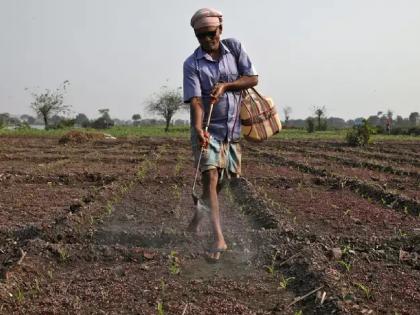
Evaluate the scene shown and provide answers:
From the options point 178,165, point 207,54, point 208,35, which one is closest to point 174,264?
point 207,54

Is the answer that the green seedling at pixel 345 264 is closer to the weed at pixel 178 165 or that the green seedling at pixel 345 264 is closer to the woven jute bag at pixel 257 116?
the woven jute bag at pixel 257 116

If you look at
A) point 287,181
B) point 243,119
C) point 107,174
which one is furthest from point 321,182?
point 243,119

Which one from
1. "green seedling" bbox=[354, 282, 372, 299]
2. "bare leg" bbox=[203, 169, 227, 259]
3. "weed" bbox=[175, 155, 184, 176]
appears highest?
"bare leg" bbox=[203, 169, 227, 259]

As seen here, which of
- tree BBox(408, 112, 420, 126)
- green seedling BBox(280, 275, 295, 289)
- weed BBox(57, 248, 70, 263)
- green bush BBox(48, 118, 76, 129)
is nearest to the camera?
green seedling BBox(280, 275, 295, 289)

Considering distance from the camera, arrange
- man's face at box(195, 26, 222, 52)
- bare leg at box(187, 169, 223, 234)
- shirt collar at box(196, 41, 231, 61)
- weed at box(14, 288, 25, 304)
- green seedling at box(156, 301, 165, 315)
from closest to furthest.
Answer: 1. green seedling at box(156, 301, 165, 315)
2. weed at box(14, 288, 25, 304)
3. man's face at box(195, 26, 222, 52)
4. shirt collar at box(196, 41, 231, 61)
5. bare leg at box(187, 169, 223, 234)

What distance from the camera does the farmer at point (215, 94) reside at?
400 centimetres

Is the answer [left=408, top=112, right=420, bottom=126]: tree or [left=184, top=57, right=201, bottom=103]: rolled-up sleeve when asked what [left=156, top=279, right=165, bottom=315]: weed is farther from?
[left=408, top=112, right=420, bottom=126]: tree

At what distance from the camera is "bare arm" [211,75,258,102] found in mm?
4031

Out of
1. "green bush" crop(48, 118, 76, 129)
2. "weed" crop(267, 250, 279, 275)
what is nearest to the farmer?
"weed" crop(267, 250, 279, 275)

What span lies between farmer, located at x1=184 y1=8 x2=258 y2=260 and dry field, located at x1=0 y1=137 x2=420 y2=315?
0.49 m

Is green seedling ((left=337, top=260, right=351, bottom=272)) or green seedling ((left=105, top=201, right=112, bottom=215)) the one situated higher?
green seedling ((left=337, top=260, right=351, bottom=272))

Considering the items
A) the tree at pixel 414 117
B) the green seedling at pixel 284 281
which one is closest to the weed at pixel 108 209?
the green seedling at pixel 284 281

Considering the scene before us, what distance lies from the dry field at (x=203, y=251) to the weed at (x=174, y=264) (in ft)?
0.06

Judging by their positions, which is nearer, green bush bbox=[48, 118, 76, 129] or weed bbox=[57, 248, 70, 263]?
weed bbox=[57, 248, 70, 263]
